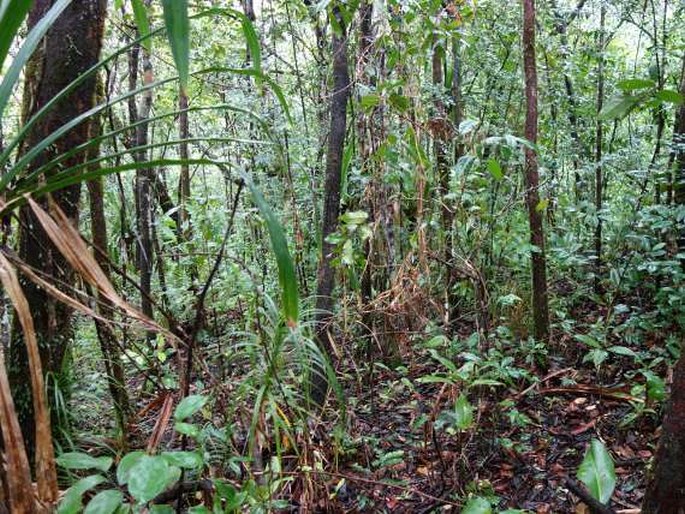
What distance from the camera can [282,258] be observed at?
0.96 metres

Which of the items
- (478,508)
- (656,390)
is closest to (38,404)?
(478,508)

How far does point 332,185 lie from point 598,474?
1813 mm

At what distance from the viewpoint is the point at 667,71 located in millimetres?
4301

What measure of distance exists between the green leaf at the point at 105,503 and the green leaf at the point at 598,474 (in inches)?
44.1

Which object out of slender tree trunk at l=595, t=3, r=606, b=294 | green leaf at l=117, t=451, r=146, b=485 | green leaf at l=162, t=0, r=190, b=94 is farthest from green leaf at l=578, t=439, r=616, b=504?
slender tree trunk at l=595, t=3, r=606, b=294

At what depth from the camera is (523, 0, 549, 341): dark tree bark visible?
311 cm

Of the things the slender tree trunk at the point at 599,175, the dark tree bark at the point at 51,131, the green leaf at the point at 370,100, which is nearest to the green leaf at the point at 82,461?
the dark tree bark at the point at 51,131

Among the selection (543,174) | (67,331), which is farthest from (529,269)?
(67,331)

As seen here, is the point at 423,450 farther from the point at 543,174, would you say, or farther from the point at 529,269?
the point at 543,174

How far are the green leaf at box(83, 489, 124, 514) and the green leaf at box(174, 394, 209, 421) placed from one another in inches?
9.8

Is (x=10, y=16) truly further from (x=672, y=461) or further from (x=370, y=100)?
(x=370, y=100)

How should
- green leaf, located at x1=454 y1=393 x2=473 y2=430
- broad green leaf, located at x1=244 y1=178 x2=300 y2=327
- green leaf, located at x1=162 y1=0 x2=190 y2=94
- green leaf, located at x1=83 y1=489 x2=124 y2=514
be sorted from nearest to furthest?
green leaf, located at x1=162 y1=0 x2=190 y2=94 → broad green leaf, located at x1=244 y1=178 x2=300 y2=327 → green leaf, located at x1=83 y1=489 x2=124 y2=514 → green leaf, located at x1=454 y1=393 x2=473 y2=430

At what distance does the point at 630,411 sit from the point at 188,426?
214 centimetres

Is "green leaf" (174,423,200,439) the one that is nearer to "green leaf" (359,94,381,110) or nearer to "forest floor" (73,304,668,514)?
"forest floor" (73,304,668,514)
